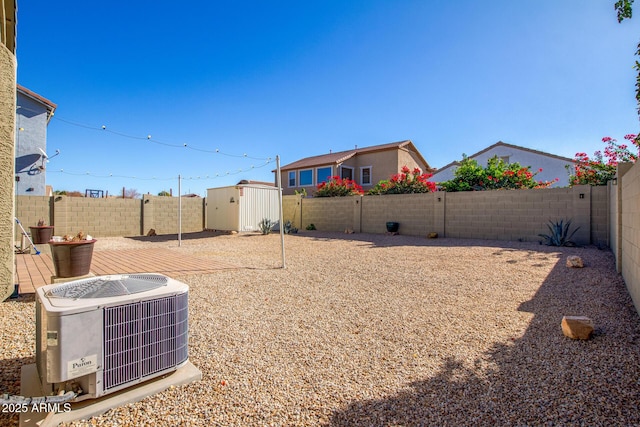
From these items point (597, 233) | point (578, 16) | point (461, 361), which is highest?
point (578, 16)

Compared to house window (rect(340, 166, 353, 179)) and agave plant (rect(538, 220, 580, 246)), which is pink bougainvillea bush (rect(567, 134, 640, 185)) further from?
house window (rect(340, 166, 353, 179))

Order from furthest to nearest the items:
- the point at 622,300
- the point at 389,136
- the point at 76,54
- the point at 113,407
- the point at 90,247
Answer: the point at 389,136 → the point at 76,54 → the point at 90,247 → the point at 622,300 → the point at 113,407

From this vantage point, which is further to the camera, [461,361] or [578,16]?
[578,16]

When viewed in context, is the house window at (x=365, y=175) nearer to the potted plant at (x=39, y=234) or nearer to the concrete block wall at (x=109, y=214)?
the concrete block wall at (x=109, y=214)

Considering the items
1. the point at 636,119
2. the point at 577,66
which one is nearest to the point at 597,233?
the point at 577,66

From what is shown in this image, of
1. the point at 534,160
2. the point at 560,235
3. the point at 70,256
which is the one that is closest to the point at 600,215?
the point at 560,235

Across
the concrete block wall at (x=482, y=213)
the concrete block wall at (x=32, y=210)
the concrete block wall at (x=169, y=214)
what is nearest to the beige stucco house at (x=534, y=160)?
the concrete block wall at (x=482, y=213)

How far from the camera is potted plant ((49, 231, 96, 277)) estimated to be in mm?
4488

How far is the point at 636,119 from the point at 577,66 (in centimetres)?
419

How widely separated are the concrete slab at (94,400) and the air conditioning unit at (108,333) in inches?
3.0

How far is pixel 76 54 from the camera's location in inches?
408

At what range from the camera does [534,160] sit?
20.4m

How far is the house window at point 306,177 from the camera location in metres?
24.7

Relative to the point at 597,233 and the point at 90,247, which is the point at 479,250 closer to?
the point at 597,233
